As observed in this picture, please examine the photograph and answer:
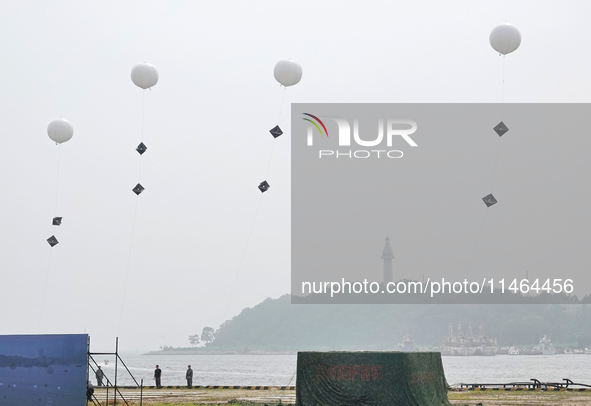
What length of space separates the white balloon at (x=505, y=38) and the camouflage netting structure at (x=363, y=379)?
11683 mm

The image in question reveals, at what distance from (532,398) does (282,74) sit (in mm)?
14612

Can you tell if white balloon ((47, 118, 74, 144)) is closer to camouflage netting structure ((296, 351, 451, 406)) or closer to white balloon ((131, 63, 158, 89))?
white balloon ((131, 63, 158, 89))

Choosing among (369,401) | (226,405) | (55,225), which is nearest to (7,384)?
(226,405)

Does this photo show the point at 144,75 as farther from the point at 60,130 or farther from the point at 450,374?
the point at 450,374

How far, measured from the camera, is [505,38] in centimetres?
2631

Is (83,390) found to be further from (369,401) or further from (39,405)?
(369,401)

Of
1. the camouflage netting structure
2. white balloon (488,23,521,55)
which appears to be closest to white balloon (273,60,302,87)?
white balloon (488,23,521,55)

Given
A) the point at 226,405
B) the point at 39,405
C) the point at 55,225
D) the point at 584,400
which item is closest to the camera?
the point at 39,405

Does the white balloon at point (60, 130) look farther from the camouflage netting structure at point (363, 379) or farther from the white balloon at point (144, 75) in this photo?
the camouflage netting structure at point (363, 379)

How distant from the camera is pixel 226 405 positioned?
951 inches

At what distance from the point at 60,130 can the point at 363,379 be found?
48.9 feet

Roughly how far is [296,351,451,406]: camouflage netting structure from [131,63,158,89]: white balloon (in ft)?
42.0

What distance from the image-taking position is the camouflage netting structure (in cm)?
1967

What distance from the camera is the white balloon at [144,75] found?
92.0 feet
